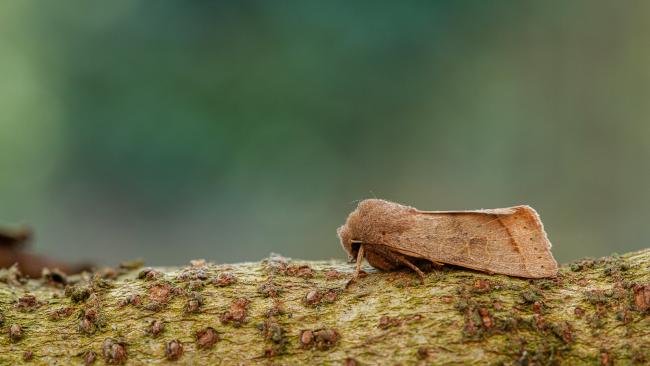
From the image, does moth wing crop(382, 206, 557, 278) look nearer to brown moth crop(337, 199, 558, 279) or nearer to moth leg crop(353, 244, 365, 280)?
brown moth crop(337, 199, 558, 279)

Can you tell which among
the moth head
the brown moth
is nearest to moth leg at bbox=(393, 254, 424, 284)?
the brown moth

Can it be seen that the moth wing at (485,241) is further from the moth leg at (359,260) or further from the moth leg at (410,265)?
the moth leg at (359,260)

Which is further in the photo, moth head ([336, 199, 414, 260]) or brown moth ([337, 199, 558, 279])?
moth head ([336, 199, 414, 260])

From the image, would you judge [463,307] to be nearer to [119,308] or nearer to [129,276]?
[119,308]

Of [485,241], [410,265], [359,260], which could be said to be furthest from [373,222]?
[485,241]

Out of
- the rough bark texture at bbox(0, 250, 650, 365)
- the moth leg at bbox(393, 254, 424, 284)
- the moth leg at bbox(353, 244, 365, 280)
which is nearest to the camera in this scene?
the rough bark texture at bbox(0, 250, 650, 365)

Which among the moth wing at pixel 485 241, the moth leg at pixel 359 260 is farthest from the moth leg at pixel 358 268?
the moth wing at pixel 485 241

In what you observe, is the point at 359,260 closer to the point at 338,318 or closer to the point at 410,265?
the point at 410,265

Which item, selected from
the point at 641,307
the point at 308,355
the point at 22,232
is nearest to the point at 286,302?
the point at 308,355
